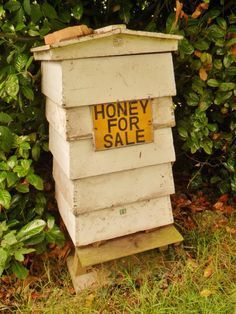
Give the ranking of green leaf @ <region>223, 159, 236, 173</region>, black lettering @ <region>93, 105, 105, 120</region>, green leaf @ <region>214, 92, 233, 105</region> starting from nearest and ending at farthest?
black lettering @ <region>93, 105, 105, 120</region> → green leaf @ <region>214, 92, 233, 105</region> → green leaf @ <region>223, 159, 236, 173</region>

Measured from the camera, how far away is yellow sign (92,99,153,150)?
1741 millimetres

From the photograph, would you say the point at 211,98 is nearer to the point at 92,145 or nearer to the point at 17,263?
the point at 92,145

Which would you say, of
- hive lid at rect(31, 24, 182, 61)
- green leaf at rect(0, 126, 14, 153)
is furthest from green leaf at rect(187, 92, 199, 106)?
green leaf at rect(0, 126, 14, 153)

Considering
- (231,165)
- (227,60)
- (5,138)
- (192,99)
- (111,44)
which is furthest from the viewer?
(231,165)

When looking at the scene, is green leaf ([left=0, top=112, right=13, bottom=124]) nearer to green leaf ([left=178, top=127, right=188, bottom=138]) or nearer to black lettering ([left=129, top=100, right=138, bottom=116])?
black lettering ([left=129, top=100, right=138, bottom=116])

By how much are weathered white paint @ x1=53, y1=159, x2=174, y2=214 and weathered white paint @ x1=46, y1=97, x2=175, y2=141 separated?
0.23 m

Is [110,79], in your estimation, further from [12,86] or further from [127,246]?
[127,246]

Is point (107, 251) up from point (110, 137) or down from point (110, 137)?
down

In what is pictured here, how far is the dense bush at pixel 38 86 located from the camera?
194 cm

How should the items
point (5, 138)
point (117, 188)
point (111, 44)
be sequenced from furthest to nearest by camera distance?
point (5, 138)
point (117, 188)
point (111, 44)

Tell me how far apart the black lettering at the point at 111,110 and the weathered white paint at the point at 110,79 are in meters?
0.03

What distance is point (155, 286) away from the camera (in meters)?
2.00

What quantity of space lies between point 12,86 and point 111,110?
55 centimetres

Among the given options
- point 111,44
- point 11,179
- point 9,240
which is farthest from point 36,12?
point 9,240
